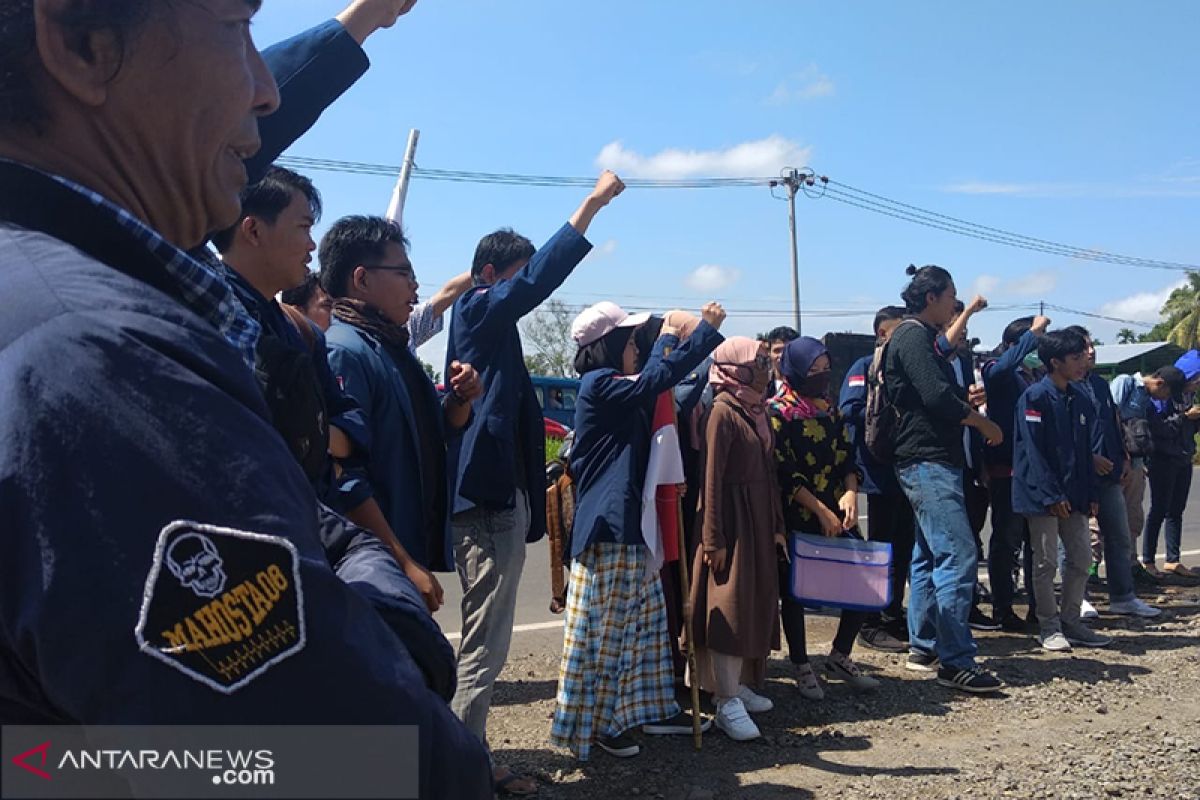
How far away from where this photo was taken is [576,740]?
3.91 m

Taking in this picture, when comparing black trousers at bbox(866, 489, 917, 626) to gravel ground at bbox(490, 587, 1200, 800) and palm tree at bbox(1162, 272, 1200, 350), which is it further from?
palm tree at bbox(1162, 272, 1200, 350)

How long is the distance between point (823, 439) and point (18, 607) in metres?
4.71

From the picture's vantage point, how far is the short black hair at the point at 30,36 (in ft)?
2.78

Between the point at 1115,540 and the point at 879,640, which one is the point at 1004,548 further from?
the point at 879,640

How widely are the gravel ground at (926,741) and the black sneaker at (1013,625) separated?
0.64 meters

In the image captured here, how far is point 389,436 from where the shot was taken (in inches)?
109

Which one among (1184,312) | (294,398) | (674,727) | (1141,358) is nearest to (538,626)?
(674,727)

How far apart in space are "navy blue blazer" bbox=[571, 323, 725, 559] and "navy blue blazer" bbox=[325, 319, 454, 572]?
126 centimetres

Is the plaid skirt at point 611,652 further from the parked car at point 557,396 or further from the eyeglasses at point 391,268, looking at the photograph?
the parked car at point 557,396

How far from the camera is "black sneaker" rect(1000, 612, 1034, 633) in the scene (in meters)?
6.23

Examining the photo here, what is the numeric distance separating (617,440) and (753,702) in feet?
Result: 4.92

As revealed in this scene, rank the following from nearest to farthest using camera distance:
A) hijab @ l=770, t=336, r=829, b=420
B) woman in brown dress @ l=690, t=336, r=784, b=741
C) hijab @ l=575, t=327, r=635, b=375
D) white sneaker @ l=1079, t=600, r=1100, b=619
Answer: hijab @ l=575, t=327, r=635, b=375, woman in brown dress @ l=690, t=336, r=784, b=741, hijab @ l=770, t=336, r=829, b=420, white sneaker @ l=1079, t=600, r=1100, b=619

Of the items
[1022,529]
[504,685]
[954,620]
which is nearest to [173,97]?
[504,685]

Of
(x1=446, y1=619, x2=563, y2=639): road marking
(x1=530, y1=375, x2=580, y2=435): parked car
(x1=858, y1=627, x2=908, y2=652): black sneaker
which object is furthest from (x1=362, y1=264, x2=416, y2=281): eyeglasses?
(x1=530, y1=375, x2=580, y2=435): parked car
